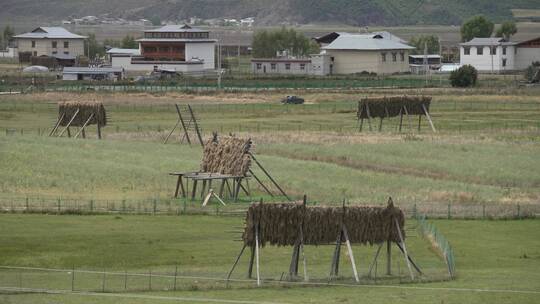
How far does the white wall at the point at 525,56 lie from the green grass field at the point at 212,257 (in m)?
115

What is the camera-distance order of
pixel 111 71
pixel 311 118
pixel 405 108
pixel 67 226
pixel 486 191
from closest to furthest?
pixel 67 226 → pixel 486 191 → pixel 405 108 → pixel 311 118 → pixel 111 71

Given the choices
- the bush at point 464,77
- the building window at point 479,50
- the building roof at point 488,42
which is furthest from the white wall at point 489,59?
the bush at point 464,77

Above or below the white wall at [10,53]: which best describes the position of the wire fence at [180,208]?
below

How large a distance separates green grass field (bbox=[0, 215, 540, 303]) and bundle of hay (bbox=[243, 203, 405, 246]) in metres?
1.12

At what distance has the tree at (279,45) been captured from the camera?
18688 centimetres

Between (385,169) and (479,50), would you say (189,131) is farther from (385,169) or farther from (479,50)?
(479,50)

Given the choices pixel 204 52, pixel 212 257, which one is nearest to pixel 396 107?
pixel 212 257

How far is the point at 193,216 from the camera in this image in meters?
52.7

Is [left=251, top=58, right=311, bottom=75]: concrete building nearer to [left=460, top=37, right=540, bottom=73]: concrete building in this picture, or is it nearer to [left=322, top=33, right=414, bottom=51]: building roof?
[left=322, top=33, right=414, bottom=51]: building roof

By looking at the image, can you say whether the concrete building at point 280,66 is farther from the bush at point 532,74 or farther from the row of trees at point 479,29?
the row of trees at point 479,29

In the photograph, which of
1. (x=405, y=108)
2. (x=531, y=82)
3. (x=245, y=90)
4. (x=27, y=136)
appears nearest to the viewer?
(x=27, y=136)

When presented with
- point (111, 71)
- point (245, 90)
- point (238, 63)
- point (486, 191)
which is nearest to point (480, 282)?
point (486, 191)

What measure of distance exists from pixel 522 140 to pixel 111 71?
7407 cm

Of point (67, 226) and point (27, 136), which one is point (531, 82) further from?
point (67, 226)
